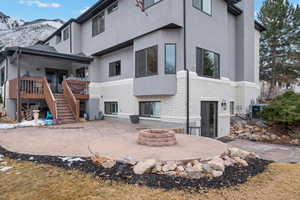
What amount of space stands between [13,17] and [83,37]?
51.5 metres

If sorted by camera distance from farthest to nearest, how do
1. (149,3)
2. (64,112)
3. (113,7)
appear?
(113,7) < (64,112) < (149,3)

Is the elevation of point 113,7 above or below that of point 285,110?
above

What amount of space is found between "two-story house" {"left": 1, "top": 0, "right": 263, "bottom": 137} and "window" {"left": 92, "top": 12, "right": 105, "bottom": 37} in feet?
0.05

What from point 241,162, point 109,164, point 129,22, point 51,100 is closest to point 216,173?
point 241,162

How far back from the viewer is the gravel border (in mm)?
3184

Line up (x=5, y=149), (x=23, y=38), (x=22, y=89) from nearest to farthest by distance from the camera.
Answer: (x=5, y=149) → (x=22, y=89) → (x=23, y=38)

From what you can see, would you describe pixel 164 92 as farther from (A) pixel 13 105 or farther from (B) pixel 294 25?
(B) pixel 294 25

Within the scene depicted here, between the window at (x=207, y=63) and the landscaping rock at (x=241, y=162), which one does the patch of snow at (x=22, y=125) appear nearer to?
the window at (x=207, y=63)

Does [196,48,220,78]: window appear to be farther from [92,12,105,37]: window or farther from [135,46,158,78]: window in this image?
[92,12,105,37]: window

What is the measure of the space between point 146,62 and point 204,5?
15.8 feet

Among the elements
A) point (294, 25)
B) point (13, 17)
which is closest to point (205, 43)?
point (294, 25)

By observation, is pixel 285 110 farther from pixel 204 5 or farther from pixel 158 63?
pixel 158 63

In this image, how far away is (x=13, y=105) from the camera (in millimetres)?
12930

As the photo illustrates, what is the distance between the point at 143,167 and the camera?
3600 millimetres
